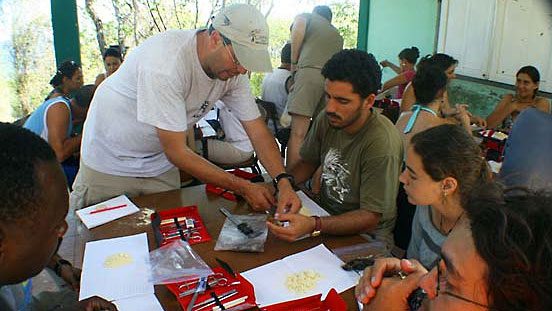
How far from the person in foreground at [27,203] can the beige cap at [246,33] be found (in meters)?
1.02

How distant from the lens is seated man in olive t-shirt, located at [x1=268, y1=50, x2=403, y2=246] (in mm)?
1891

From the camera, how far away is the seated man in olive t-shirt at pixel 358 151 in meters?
1.89

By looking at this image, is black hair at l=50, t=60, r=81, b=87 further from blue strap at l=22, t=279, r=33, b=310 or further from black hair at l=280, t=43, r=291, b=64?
blue strap at l=22, t=279, r=33, b=310

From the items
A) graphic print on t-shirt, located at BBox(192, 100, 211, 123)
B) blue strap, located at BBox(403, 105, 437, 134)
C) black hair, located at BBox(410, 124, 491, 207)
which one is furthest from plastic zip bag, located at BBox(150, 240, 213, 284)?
blue strap, located at BBox(403, 105, 437, 134)

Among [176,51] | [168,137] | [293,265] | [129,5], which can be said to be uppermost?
[129,5]

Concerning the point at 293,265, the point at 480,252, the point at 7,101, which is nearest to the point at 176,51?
the point at 293,265

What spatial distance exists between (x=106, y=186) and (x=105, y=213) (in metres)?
0.29

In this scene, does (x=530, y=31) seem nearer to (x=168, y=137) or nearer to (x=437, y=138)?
(x=437, y=138)

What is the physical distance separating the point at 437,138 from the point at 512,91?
371 cm

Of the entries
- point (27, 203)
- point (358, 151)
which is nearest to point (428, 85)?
point (358, 151)

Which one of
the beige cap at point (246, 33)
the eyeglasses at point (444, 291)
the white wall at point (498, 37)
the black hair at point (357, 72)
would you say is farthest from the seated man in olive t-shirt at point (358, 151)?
the white wall at point (498, 37)

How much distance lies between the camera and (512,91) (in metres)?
4.85

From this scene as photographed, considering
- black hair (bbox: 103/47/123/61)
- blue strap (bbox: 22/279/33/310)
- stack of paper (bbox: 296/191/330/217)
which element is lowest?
blue strap (bbox: 22/279/33/310)

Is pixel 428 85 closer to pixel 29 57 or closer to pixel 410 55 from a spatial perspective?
pixel 410 55
